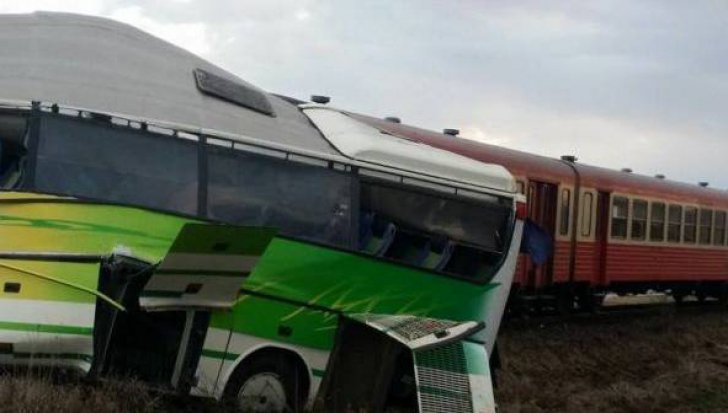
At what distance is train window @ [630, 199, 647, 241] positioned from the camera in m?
18.8

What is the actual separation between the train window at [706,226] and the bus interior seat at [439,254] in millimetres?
15265

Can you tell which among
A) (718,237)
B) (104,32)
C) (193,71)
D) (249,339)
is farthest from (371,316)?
(718,237)

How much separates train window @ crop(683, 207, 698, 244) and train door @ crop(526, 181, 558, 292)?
5.90 meters

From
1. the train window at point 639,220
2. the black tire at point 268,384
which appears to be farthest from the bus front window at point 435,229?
the train window at point 639,220

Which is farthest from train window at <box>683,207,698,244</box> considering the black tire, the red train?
the black tire

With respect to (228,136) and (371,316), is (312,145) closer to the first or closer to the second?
(228,136)

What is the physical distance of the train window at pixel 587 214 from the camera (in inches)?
677

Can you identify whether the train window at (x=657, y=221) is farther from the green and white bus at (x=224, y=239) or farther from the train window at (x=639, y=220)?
the green and white bus at (x=224, y=239)

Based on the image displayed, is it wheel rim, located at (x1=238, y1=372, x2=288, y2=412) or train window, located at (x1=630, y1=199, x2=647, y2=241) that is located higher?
train window, located at (x1=630, y1=199, x2=647, y2=241)

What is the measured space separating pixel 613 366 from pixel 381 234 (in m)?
6.08

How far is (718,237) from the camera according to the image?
22.6m

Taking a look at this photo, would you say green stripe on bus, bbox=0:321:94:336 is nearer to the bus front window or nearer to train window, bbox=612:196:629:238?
the bus front window

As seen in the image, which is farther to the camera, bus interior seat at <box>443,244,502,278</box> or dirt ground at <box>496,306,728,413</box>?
dirt ground at <box>496,306,728,413</box>

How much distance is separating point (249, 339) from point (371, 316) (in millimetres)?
1028
